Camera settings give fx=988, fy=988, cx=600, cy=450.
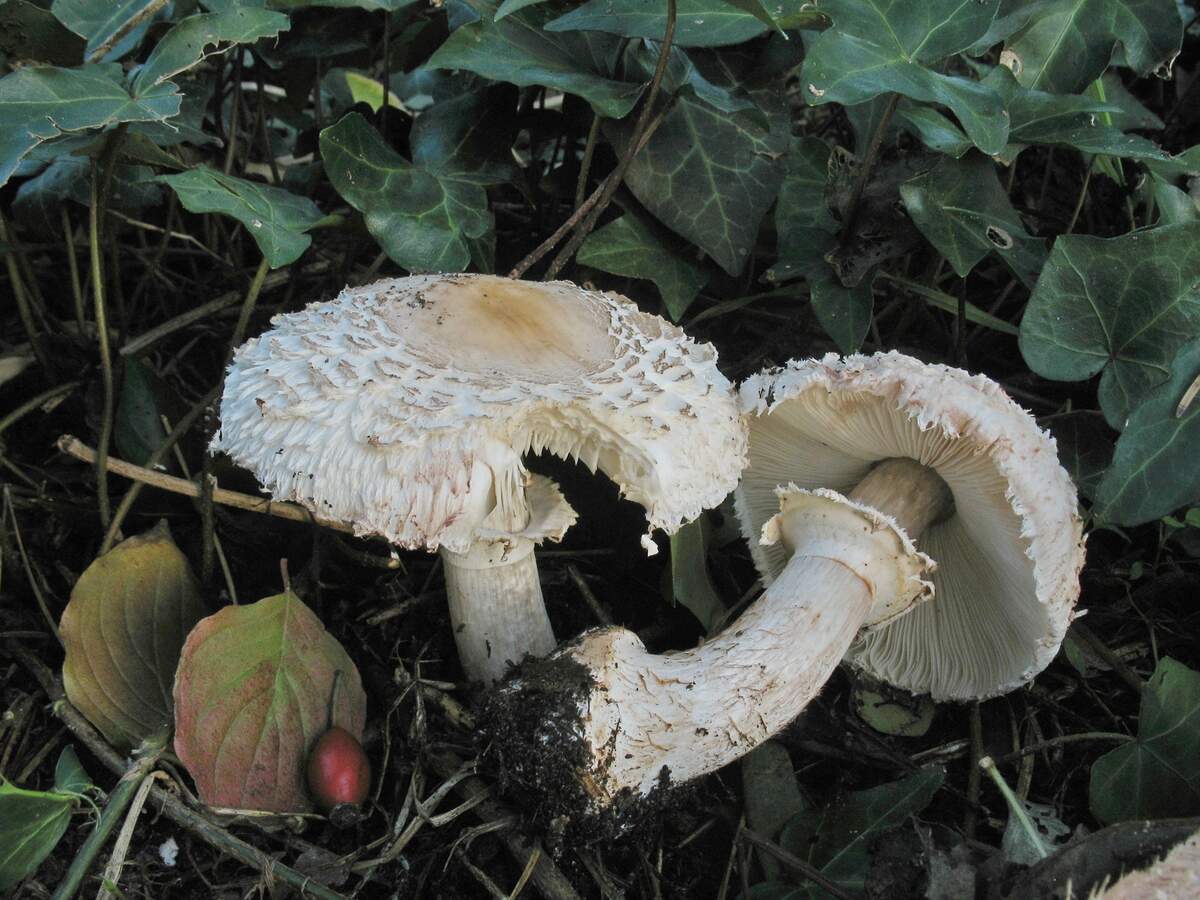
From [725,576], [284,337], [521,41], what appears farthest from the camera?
[725,576]

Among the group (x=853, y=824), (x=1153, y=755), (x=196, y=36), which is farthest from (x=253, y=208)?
(x=1153, y=755)

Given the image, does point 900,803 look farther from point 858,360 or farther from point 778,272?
point 778,272

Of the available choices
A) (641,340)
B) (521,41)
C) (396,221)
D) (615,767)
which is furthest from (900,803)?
(521,41)

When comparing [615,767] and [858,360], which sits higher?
[858,360]

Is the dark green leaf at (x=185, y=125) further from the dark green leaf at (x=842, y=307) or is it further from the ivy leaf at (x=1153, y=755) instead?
the ivy leaf at (x=1153, y=755)

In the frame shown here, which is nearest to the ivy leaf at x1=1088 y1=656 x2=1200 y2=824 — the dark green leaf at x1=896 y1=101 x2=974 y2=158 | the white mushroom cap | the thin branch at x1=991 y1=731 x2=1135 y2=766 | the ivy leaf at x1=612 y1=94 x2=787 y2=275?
the thin branch at x1=991 y1=731 x2=1135 y2=766

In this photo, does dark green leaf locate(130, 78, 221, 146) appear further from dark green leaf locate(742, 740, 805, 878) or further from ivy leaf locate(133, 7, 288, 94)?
dark green leaf locate(742, 740, 805, 878)
